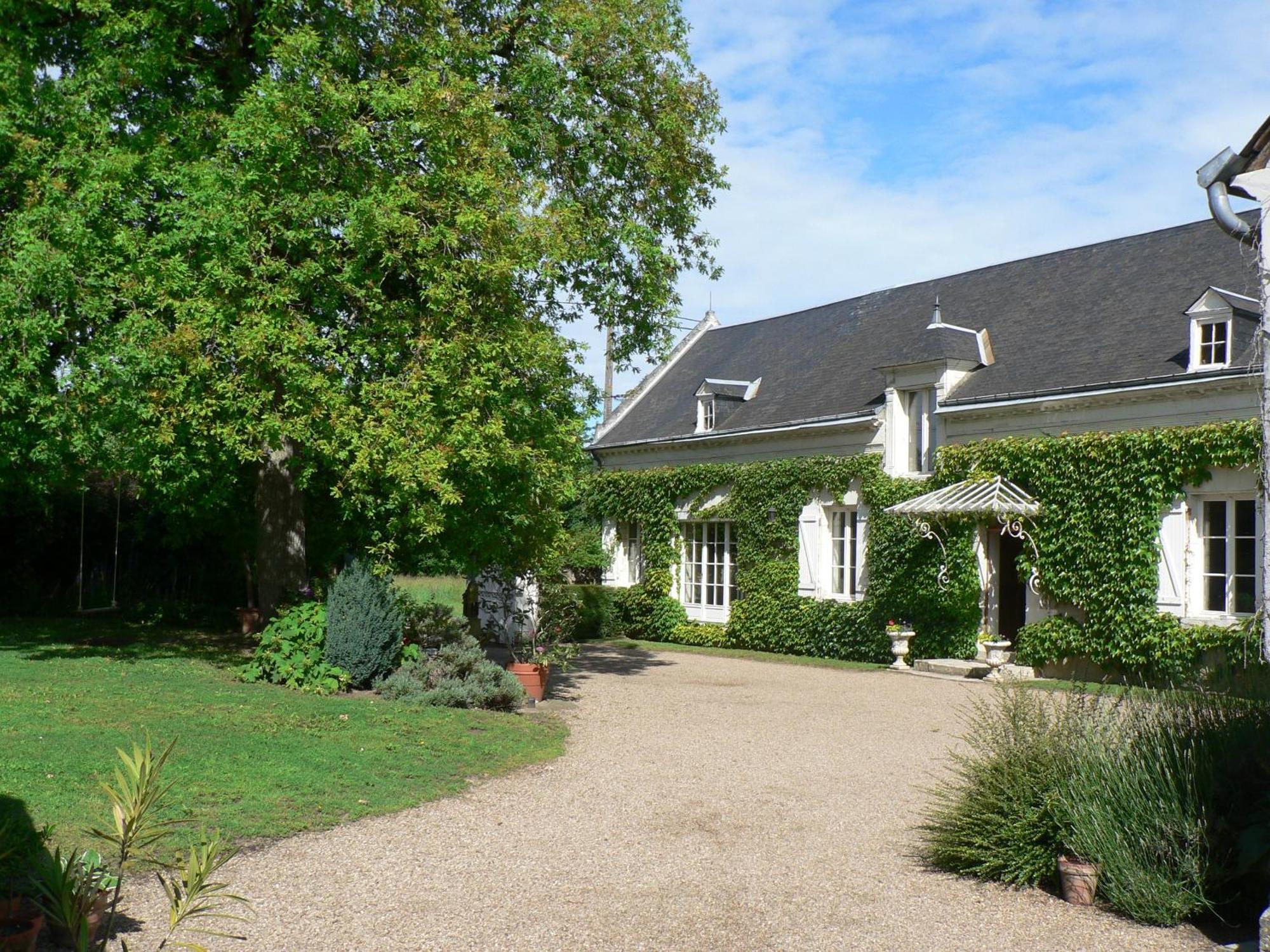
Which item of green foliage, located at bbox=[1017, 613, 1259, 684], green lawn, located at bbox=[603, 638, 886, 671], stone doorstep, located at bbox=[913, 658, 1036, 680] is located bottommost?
green lawn, located at bbox=[603, 638, 886, 671]

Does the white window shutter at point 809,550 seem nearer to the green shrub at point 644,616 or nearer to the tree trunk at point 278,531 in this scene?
the green shrub at point 644,616

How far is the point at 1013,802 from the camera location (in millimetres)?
6250

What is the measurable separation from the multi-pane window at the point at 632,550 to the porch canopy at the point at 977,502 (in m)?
8.38

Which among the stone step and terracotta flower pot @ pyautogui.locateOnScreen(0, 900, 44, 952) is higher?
terracotta flower pot @ pyautogui.locateOnScreen(0, 900, 44, 952)

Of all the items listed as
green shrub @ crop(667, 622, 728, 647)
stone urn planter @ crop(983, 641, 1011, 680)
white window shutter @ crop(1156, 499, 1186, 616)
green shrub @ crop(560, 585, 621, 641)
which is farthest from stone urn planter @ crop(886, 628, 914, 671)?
green shrub @ crop(560, 585, 621, 641)

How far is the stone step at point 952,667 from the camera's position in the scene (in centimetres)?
1691

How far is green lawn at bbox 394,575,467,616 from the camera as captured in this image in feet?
94.9

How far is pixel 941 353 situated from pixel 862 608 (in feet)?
15.2

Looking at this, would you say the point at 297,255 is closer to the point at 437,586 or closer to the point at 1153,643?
the point at 1153,643

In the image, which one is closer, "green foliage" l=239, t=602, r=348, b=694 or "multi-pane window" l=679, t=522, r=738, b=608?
"green foliage" l=239, t=602, r=348, b=694

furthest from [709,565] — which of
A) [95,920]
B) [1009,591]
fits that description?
[95,920]

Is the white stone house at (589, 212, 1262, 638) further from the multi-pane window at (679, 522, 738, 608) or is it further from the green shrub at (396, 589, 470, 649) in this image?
the green shrub at (396, 589, 470, 649)

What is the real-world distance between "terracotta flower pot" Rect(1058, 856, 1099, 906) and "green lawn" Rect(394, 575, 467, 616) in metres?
22.5

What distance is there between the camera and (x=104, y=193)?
12.3 meters
